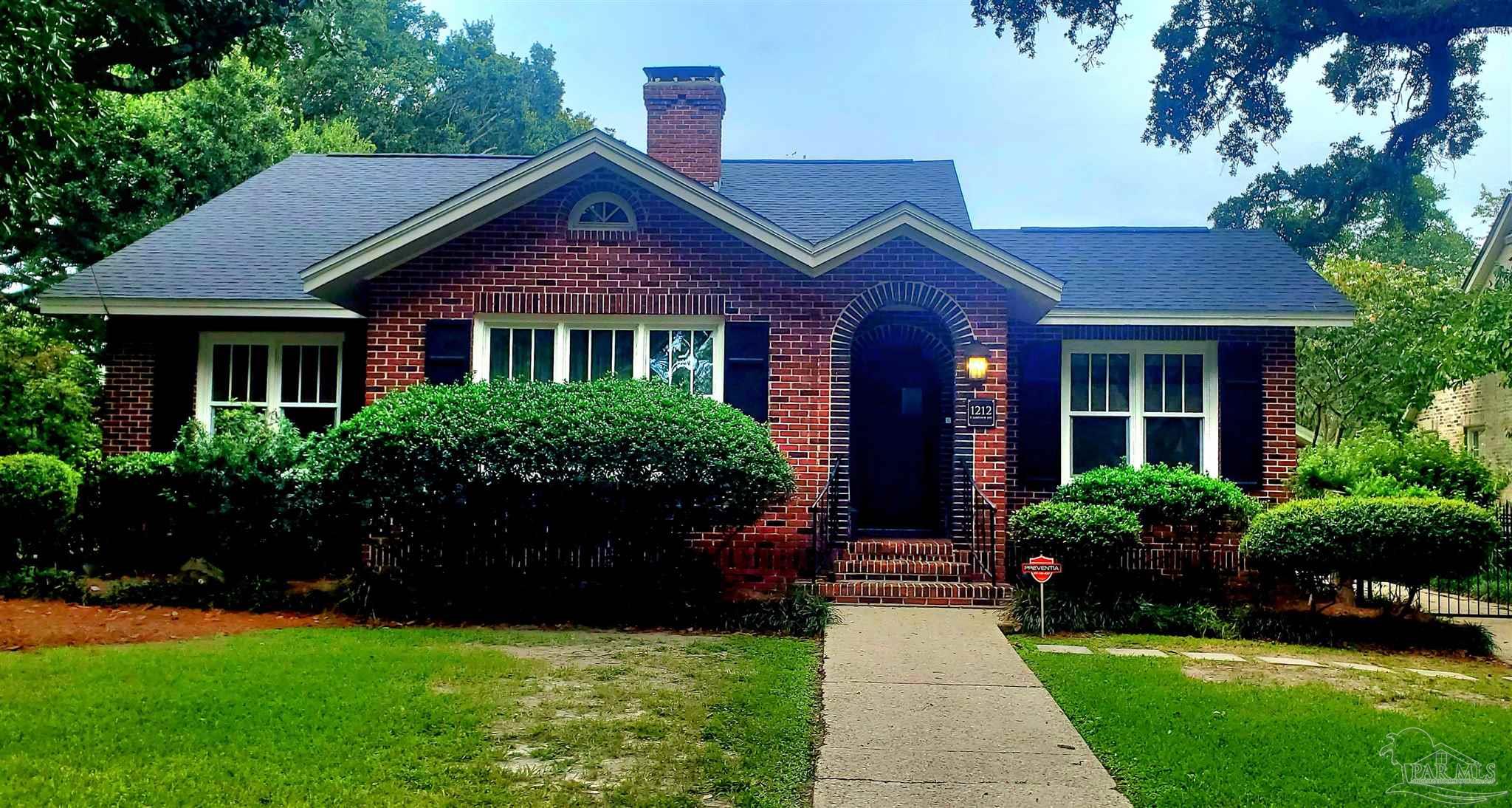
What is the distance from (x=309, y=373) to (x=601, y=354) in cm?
407

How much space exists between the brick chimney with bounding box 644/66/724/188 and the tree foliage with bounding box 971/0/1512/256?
13.6 feet

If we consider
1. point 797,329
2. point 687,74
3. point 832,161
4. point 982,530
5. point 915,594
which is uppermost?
point 687,74

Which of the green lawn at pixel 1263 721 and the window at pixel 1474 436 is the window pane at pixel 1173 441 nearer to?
the green lawn at pixel 1263 721

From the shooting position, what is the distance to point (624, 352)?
35.4ft

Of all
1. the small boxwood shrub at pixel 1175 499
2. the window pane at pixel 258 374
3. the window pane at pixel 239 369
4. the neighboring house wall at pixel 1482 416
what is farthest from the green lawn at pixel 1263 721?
the neighboring house wall at pixel 1482 416

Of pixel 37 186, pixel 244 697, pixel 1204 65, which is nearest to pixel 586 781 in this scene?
pixel 244 697

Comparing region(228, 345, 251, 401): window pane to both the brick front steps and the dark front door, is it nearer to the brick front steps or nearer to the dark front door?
the dark front door

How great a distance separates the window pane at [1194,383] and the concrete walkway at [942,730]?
492 centimetres

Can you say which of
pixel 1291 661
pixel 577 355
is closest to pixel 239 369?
pixel 577 355

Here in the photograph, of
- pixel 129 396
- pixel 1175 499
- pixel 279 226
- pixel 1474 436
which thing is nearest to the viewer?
pixel 1175 499

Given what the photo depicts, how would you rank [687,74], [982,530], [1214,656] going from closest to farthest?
[1214,656], [982,530], [687,74]

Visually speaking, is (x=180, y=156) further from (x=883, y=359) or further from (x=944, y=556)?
(x=944, y=556)

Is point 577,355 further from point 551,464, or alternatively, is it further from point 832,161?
point 832,161

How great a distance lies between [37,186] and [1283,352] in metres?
11.7
